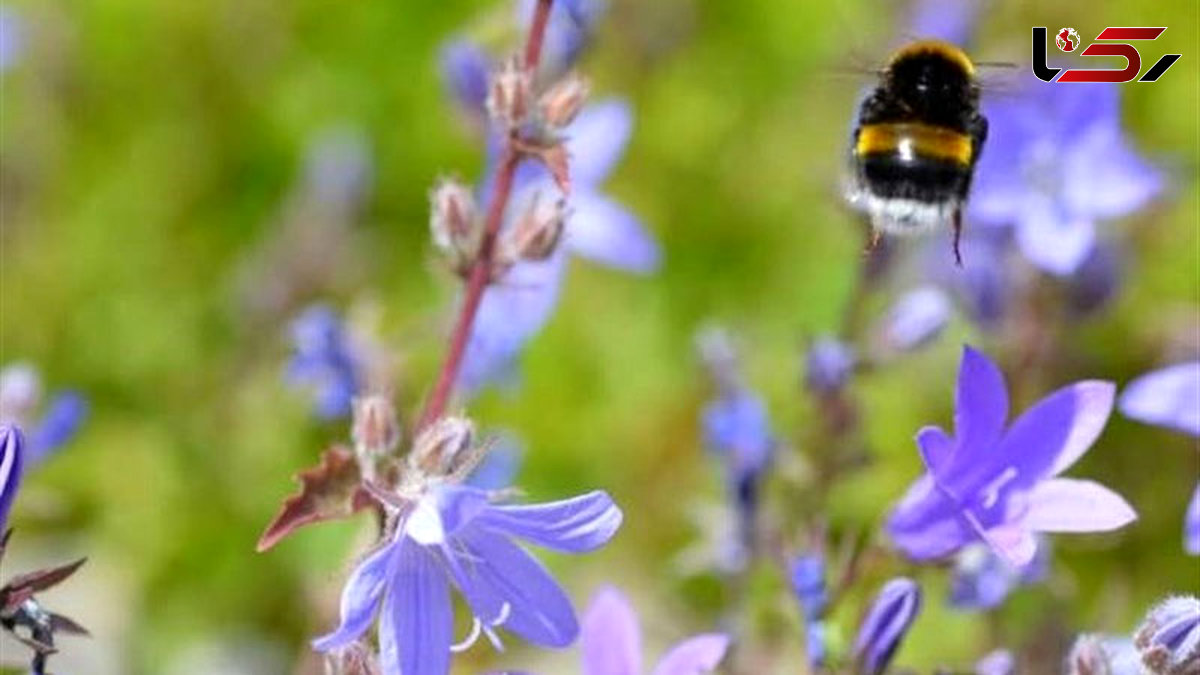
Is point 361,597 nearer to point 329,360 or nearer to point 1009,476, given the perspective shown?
point 1009,476

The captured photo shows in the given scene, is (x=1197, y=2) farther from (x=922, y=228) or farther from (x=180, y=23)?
(x=922, y=228)

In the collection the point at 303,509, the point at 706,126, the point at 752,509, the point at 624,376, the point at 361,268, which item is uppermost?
the point at 706,126

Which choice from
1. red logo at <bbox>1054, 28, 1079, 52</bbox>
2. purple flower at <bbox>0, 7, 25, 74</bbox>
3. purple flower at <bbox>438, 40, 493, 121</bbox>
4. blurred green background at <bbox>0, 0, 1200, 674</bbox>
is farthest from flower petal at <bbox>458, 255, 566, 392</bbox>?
purple flower at <bbox>0, 7, 25, 74</bbox>

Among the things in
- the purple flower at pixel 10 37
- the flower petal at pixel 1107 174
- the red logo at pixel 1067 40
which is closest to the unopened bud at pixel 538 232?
the flower petal at pixel 1107 174

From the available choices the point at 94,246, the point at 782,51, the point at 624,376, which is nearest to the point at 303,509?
the point at 624,376

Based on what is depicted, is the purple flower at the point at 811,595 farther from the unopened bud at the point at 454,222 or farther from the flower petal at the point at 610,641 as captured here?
the unopened bud at the point at 454,222

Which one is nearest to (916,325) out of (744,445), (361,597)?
(744,445)
